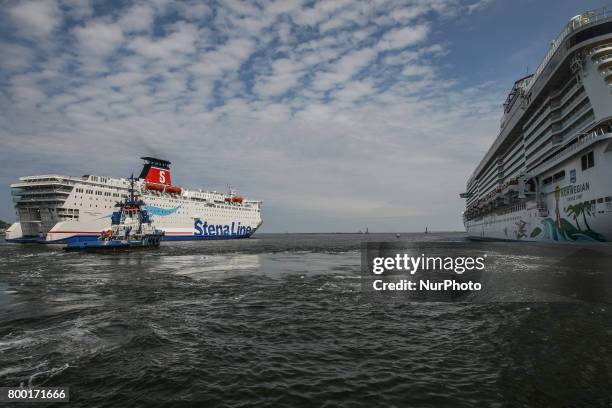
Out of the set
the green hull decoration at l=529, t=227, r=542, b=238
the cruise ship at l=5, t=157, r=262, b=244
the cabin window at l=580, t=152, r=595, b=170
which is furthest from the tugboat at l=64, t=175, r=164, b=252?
the green hull decoration at l=529, t=227, r=542, b=238

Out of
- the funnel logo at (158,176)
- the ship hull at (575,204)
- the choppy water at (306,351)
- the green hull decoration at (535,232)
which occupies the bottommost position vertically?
the choppy water at (306,351)

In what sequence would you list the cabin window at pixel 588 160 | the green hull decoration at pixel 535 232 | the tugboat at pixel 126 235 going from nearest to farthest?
the cabin window at pixel 588 160 → the tugboat at pixel 126 235 → the green hull decoration at pixel 535 232

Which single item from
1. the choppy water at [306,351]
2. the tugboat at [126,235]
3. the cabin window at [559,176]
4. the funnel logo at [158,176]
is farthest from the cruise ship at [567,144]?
the funnel logo at [158,176]

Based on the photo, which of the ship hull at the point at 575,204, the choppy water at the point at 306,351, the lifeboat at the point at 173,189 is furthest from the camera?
the lifeboat at the point at 173,189

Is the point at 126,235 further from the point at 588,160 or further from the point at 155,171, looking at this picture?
the point at 588,160

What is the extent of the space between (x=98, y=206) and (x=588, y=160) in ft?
288

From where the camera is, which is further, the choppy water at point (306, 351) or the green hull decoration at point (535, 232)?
the green hull decoration at point (535, 232)

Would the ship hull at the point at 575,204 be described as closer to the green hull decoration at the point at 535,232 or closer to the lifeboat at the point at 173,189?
the green hull decoration at the point at 535,232

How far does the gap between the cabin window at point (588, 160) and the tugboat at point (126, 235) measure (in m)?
60.4

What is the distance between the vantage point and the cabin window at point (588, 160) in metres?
36.9

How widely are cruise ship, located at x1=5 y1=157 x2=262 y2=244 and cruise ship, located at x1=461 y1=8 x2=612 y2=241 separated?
77925mm

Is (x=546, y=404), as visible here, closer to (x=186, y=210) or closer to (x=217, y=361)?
(x=217, y=361)

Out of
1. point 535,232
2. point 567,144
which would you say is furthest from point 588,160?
point 535,232

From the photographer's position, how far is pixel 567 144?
45594 millimetres
